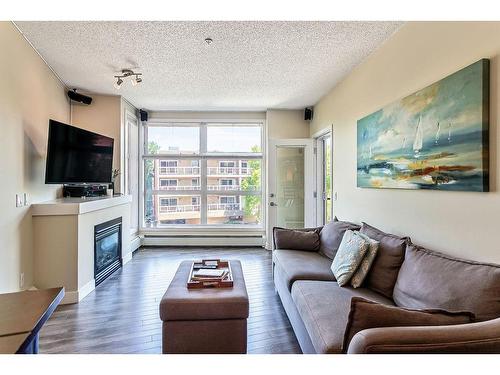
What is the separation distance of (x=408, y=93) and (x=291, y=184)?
3188 mm

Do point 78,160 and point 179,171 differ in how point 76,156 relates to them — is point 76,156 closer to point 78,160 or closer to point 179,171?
point 78,160

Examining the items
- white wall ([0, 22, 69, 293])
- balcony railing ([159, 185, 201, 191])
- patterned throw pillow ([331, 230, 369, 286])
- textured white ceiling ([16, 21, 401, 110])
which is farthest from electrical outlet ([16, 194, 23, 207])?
patterned throw pillow ([331, 230, 369, 286])

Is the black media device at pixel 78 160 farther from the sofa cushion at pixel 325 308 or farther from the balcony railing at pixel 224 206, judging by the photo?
the sofa cushion at pixel 325 308

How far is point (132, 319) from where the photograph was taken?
8.86ft

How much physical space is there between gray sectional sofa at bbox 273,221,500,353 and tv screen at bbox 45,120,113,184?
2.64 m

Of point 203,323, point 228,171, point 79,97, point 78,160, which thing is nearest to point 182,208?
point 228,171

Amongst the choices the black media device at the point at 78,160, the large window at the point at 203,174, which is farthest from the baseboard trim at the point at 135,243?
the black media device at the point at 78,160

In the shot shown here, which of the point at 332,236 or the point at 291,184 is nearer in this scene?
the point at 332,236

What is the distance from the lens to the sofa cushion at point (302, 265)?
2506 mm

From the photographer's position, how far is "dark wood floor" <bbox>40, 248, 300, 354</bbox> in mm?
2262

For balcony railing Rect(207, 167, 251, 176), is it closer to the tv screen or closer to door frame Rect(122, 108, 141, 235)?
door frame Rect(122, 108, 141, 235)

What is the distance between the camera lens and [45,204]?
10.3 ft

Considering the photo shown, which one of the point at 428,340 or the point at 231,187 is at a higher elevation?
the point at 231,187
